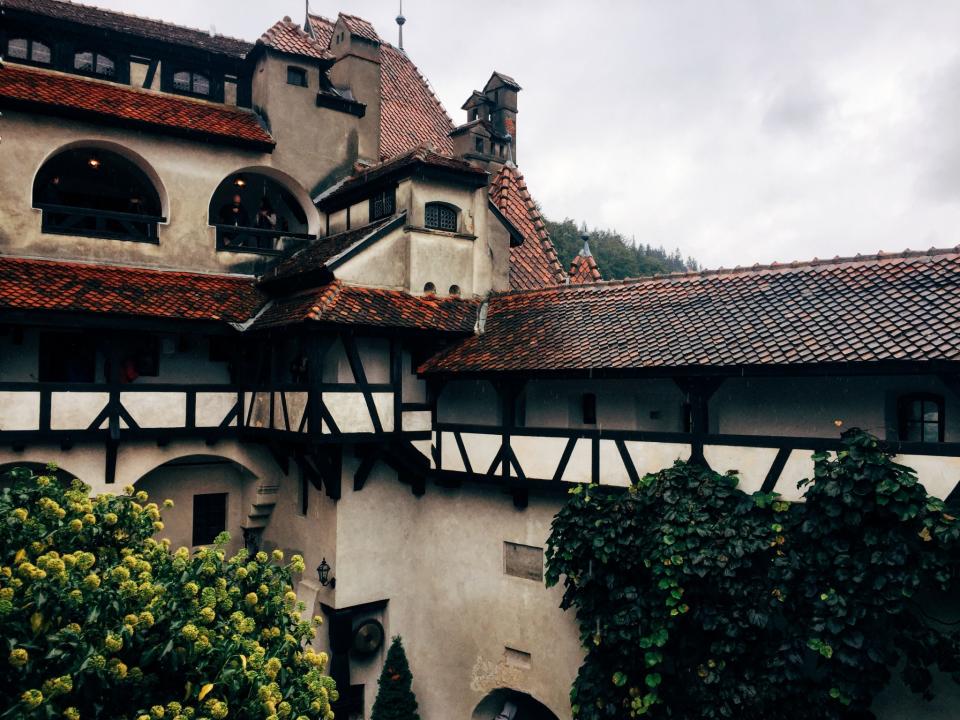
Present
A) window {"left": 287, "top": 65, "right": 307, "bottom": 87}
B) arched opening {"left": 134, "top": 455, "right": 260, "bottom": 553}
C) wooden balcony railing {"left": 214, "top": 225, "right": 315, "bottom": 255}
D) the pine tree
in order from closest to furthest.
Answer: the pine tree → arched opening {"left": 134, "top": 455, "right": 260, "bottom": 553} → wooden balcony railing {"left": 214, "top": 225, "right": 315, "bottom": 255} → window {"left": 287, "top": 65, "right": 307, "bottom": 87}

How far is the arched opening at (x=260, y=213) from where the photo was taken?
59.7ft

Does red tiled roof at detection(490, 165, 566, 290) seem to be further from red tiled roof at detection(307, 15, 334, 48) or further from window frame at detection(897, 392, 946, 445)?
window frame at detection(897, 392, 946, 445)

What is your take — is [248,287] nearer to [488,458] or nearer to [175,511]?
[175,511]

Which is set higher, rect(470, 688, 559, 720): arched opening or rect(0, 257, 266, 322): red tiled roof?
rect(0, 257, 266, 322): red tiled roof

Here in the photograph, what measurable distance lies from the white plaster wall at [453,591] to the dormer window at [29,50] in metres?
11.2

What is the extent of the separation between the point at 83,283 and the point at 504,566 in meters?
9.62

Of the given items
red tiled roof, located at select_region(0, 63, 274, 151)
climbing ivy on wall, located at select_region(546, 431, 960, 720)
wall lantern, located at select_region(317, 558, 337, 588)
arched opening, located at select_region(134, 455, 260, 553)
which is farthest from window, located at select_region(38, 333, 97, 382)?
climbing ivy on wall, located at select_region(546, 431, 960, 720)

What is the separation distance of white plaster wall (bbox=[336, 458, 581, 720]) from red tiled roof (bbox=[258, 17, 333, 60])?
997 centimetres

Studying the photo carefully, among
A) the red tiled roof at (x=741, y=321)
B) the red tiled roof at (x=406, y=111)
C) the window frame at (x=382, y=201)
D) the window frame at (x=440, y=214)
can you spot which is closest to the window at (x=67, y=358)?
the window frame at (x=382, y=201)

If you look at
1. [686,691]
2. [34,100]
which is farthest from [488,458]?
[34,100]

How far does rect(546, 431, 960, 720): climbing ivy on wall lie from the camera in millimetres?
9672

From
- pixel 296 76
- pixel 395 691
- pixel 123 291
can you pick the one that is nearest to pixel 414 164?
pixel 296 76

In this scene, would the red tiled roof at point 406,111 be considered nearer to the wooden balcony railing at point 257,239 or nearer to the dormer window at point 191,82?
the wooden balcony railing at point 257,239

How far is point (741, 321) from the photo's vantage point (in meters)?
12.0
